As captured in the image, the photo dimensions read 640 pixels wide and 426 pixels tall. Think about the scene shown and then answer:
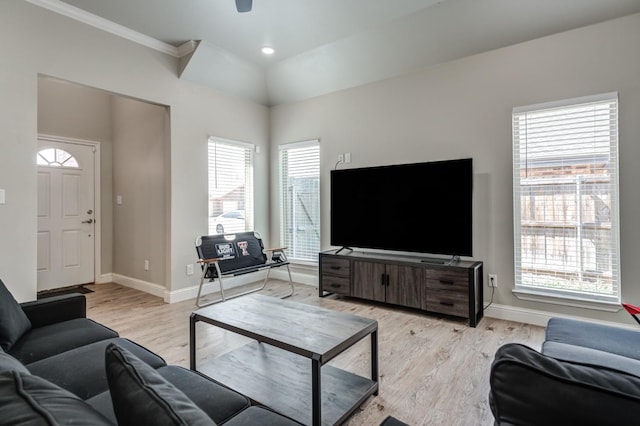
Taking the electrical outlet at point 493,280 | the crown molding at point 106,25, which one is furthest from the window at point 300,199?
the electrical outlet at point 493,280

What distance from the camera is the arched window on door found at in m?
4.50

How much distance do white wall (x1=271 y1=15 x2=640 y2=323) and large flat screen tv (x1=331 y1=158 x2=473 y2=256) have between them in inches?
8.5

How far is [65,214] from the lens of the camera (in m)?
4.73

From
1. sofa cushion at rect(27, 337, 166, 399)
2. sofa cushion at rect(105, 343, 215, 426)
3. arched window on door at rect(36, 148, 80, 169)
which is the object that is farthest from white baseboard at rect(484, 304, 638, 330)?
arched window on door at rect(36, 148, 80, 169)

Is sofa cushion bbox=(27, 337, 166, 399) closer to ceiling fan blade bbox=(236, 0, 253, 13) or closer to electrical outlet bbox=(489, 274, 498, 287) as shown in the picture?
ceiling fan blade bbox=(236, 0, 253, 13)

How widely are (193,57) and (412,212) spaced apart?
10.2ft

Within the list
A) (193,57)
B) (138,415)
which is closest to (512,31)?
(193,57)

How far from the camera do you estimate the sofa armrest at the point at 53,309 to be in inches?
78.6

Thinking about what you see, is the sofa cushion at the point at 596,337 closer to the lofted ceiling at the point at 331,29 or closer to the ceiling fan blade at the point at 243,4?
the lofted ceiling at the point at 331,29

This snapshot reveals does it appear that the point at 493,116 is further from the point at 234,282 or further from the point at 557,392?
the point at 234,282

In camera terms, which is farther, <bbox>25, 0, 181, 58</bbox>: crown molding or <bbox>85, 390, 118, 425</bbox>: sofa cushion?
<bbox>25, 0, 181, 58</bbox>: crown molding

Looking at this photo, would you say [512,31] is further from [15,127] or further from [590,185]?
[15,127]

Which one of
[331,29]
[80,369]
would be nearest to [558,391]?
[80,369]

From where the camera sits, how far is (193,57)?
393cm
